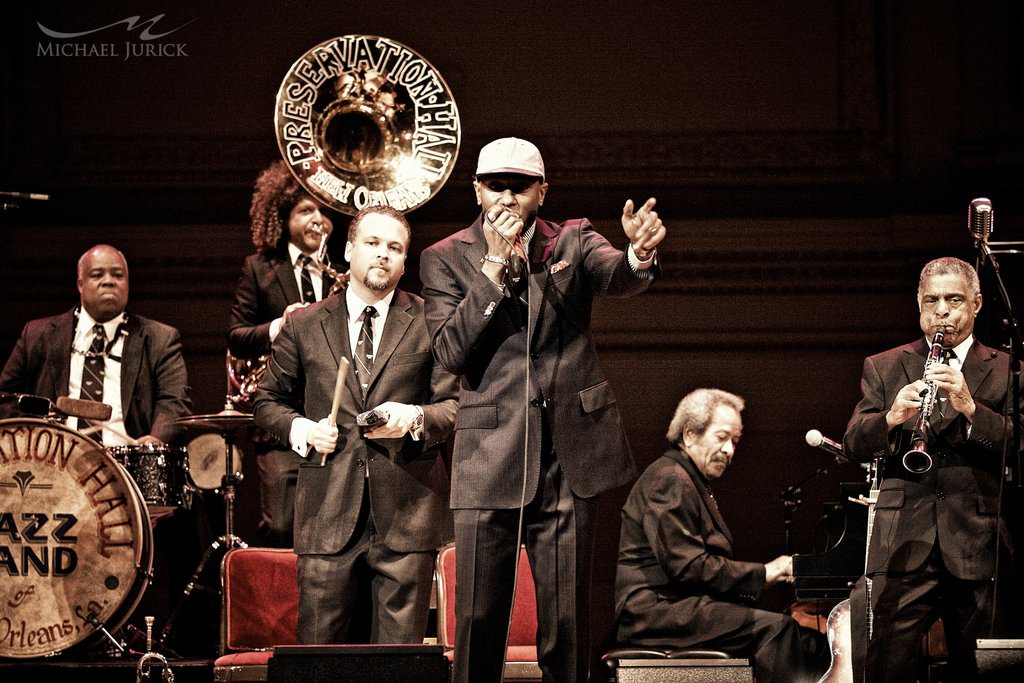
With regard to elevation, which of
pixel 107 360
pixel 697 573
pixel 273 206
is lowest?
pixel 697 573

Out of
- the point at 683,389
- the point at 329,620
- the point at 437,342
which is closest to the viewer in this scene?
the point at 437,342

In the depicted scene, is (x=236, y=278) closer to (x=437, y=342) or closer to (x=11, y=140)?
(x=11, y=140)

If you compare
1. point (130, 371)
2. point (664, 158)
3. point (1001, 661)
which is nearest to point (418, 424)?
point (1001, 661)

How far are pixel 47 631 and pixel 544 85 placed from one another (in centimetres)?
335

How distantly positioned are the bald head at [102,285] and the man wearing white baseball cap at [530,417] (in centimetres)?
261

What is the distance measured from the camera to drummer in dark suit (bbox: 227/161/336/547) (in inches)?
213

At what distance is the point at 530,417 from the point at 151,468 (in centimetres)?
228

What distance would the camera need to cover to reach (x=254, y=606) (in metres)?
4.89

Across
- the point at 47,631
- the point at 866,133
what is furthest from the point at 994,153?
the point at 47,631

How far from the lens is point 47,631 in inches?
193

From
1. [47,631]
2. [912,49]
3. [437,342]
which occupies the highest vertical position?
[912,49]

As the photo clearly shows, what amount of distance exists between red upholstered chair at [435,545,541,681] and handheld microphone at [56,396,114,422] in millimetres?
1378

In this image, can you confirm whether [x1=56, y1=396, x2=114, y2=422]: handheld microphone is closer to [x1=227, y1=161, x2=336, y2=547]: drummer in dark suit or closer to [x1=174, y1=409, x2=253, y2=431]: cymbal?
[x1=174, y1=409, x2=253, y2=431]: cymbal

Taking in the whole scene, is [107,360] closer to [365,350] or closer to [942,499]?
[365,350]
